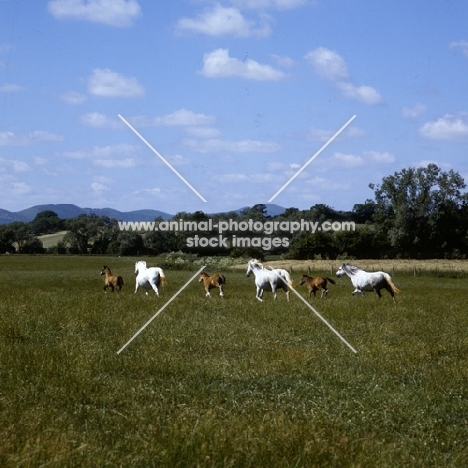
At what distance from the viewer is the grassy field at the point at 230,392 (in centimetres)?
618

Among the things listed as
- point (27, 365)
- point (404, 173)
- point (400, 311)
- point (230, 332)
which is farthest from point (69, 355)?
point (404, 173)

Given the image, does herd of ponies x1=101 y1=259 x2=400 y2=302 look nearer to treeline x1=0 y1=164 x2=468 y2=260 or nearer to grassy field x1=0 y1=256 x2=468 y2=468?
grassy field x1=0 y1=256 x2=468 y2=468

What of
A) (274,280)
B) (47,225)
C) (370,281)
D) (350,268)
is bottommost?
(370,281)

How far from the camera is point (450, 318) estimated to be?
57.2ft

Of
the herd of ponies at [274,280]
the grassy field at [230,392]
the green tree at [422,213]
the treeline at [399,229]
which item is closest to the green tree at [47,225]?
the treeline at [399,229]

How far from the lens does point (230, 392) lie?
8.75 m

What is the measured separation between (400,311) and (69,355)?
10818mm

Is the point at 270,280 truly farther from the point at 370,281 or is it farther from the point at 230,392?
the point at 230,392

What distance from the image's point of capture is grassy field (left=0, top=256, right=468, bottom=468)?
618 centimetres

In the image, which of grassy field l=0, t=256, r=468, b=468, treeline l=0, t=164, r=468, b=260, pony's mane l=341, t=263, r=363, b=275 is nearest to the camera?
grassy field l=0, t=256, r=468, b=468

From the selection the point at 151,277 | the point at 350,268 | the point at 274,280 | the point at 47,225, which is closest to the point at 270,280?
the point at 274,280

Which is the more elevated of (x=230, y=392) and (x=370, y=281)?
(x=370, y=281)

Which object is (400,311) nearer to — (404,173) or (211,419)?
(211,419)

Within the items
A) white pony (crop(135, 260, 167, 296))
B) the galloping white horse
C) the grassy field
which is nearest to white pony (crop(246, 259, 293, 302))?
the galloping white horse
